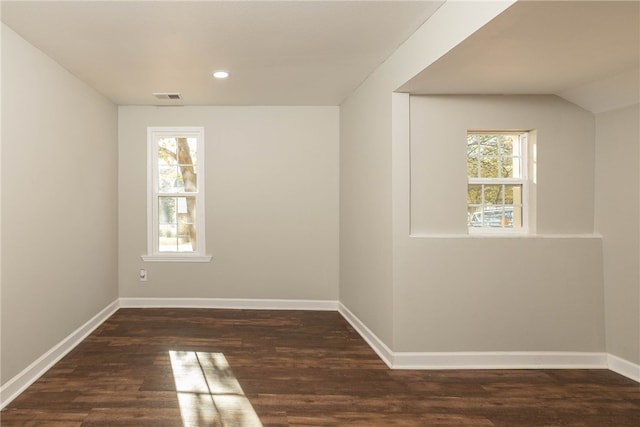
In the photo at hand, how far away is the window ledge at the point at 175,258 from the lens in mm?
4672

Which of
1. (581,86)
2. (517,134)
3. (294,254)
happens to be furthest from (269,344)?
(581,86)

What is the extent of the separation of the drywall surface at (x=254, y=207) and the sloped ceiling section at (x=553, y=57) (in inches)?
76.3

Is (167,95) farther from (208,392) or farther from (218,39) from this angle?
(208,392)

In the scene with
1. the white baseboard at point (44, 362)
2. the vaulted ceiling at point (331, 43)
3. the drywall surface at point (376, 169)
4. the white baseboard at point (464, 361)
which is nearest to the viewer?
the vaulted ceiling at point (331, 43)

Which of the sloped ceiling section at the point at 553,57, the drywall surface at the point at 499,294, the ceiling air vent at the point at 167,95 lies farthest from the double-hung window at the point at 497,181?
the ceiling air vent at the point at 167,95

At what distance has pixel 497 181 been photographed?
3268 millimetres

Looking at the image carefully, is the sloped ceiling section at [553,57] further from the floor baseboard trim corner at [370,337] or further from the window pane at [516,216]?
the floor baseboard trim corner at [370,337]

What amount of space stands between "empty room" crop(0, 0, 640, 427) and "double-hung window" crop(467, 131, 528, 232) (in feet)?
0.06

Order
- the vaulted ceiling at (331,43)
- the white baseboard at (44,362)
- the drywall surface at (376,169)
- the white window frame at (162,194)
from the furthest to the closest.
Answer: the white window frame at (162,194), the white baseboard at (44,362), the drywall surface at (376,169), the vaulted ceiling at (331,43)

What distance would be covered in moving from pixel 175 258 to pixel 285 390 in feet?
8.55

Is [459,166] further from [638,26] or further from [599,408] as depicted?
[599,408]

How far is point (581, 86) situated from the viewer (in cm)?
288

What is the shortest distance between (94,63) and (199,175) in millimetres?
1710

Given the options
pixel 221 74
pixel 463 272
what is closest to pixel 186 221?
pixel 221 74
